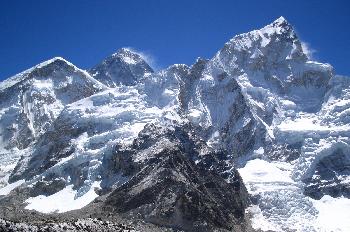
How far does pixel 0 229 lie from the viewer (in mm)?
115438

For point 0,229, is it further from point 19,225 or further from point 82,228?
point 82,228

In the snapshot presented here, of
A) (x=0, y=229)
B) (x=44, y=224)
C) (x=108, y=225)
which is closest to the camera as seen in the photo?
(x=0, y=229)

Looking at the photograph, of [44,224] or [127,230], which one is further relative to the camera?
[127,230]

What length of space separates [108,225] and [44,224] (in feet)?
77.9

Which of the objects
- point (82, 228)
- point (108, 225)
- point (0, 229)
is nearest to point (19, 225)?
point (0, 229)

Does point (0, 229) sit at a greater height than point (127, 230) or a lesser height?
lesser

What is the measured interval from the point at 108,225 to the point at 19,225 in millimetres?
33693

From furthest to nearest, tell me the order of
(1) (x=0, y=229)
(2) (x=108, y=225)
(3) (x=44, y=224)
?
1. (2) (x=108, y=225)
2. (3) (x=44, y=224)
3. (1) (x=0, y=229)

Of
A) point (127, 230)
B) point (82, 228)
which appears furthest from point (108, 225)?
point (82, 228)

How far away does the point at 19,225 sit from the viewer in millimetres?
121438

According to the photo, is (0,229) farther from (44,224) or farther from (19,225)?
(44,224)

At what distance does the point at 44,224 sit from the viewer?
131125 millimetres

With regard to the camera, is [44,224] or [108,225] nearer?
[44,224]

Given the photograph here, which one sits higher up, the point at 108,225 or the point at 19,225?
the point at 108,225
